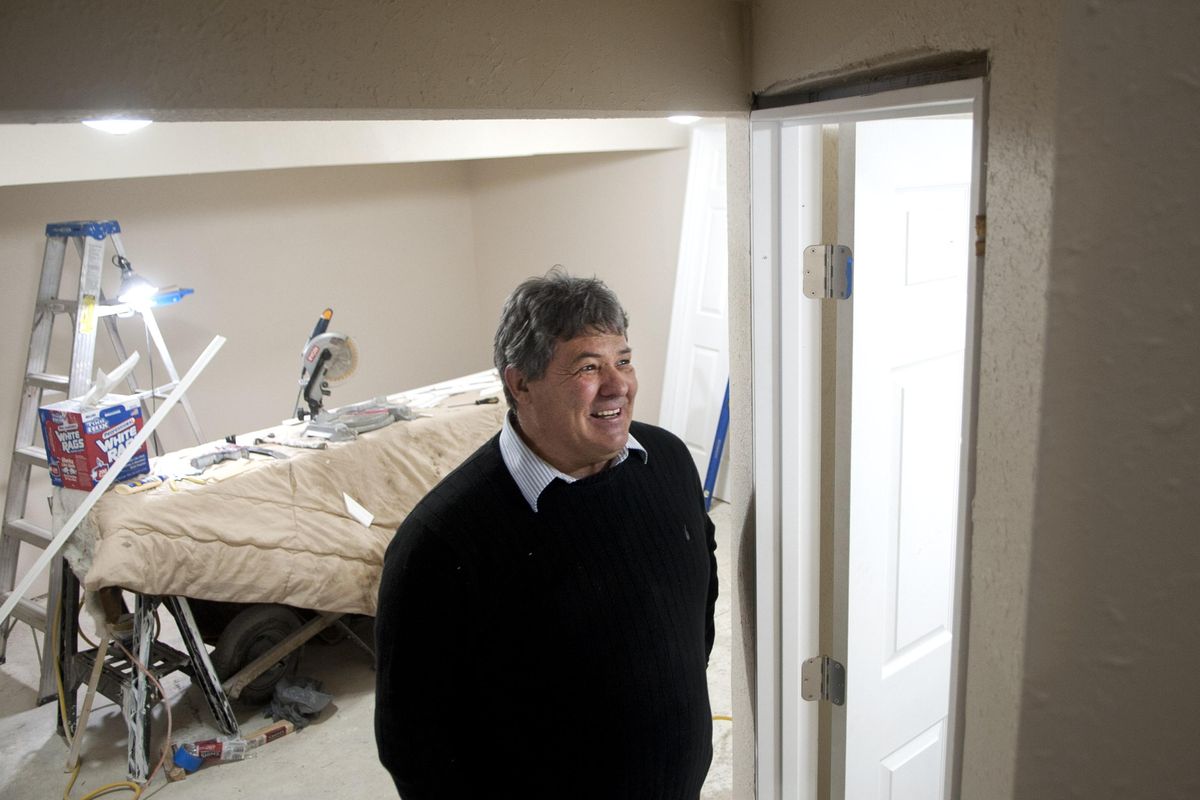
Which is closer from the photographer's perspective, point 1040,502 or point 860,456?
point 1040,502

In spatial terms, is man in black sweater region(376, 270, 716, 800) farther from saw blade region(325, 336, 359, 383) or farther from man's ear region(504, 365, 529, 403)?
saw blade region(325, 336, 359, 383)

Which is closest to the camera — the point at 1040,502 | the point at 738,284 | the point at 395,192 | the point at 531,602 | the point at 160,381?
the point at 1040,502

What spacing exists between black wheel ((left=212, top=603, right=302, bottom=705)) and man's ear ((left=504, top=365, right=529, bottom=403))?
2.30 meters

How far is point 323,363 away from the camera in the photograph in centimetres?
387

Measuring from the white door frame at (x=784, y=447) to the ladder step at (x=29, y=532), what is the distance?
9.29ft

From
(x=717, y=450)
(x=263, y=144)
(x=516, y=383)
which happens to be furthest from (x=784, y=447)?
(x=717, y=450)

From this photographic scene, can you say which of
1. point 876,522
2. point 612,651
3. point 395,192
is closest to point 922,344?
point 876,522

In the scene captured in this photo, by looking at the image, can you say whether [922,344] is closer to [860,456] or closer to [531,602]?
[860,456]

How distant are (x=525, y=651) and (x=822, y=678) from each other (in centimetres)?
74

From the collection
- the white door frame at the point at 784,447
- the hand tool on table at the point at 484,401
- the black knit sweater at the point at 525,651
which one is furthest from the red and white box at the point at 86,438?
the white door frame at the point at 784,447

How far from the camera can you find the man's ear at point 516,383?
1.71 meters

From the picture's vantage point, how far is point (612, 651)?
5.23ft

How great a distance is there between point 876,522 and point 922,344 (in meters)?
0.39

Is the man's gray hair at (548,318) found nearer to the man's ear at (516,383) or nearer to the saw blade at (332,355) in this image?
the man's ear at (516,383)
